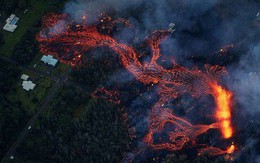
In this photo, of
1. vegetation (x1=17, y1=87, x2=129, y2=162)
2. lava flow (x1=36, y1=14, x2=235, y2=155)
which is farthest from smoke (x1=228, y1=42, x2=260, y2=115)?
vegetation (x1=17, y1=87, x2=129, y2=162)

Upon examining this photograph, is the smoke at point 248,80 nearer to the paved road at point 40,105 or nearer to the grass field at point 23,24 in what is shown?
the paved road at point 40,105

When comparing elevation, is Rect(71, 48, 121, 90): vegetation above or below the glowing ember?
above

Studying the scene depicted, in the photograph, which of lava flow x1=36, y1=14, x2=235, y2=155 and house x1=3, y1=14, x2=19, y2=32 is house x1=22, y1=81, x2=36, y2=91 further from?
house x1=3, y1=14, x2=19, y2=32

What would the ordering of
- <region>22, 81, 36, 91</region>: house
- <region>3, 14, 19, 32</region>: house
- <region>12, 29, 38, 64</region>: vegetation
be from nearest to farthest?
<region>22, 81, 36, 91</region>: house, <region>12, 29, 38, 64</region>: vegetation, <region>3, 14, 19, 32</region>: house

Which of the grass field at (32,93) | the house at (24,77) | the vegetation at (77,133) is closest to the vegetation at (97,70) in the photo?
the vegetation at (77,133)

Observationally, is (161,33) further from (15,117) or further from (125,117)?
(15,117)

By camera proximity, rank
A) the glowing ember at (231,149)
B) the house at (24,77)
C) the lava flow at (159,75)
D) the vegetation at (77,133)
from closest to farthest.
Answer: the glowing ember at (231,149) < the vegetation at (77,133) < the lava flow at (159,75) < the house at (24,77)
